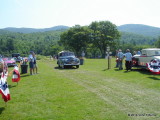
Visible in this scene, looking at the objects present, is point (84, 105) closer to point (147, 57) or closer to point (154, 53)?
point (147, 57)

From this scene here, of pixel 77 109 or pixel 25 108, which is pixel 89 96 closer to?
pixel 77 109

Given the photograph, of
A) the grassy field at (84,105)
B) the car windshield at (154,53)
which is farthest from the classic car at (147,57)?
the grassy field at (84,105)

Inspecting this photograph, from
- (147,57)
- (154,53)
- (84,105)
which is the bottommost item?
(84,105)

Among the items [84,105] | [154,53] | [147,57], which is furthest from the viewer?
[147,57]

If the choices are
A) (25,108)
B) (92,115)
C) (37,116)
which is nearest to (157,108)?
(92,115)

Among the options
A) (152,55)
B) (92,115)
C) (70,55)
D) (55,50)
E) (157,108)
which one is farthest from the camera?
(55,50)

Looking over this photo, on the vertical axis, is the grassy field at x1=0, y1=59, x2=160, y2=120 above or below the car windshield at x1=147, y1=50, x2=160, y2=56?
below

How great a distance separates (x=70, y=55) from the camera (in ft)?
68.6

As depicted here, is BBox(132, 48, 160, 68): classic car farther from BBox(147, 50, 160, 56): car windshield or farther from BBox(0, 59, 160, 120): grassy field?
BBox(0, 59, 160, 120): grassy field

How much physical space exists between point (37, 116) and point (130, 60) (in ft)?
39.7

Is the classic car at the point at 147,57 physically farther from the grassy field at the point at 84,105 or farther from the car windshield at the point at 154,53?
the grassy field at the point at 84,105

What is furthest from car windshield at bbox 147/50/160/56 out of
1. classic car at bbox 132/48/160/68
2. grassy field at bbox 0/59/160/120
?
grassy field at bbox 0/59/160/120

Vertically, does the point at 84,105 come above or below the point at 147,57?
below

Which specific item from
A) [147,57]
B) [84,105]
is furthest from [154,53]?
[84,105]
